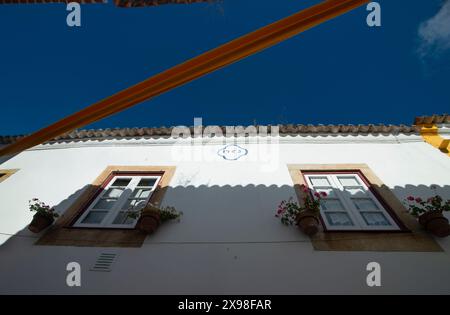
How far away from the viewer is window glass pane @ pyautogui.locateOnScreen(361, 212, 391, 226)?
410 centimetres

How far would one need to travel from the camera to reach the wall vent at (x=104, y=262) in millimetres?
3490

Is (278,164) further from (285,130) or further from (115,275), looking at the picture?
(115,275)

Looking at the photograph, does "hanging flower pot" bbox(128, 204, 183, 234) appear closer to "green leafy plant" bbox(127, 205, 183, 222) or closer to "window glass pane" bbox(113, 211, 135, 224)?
"green leafy plant" bbox(127, 205, 183, 222)

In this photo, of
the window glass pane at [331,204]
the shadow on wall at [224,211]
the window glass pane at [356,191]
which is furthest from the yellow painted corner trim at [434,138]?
the window glass pane at [331,204]

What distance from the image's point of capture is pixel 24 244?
3.96 metres

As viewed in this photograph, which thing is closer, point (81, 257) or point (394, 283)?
point (394, 283)

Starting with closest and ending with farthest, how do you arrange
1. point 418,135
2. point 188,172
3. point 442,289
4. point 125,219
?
point 442,289
point 125,219
point 188,172
point 418,135

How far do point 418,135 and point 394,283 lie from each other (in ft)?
15.0

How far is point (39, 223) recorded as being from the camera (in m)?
4.10

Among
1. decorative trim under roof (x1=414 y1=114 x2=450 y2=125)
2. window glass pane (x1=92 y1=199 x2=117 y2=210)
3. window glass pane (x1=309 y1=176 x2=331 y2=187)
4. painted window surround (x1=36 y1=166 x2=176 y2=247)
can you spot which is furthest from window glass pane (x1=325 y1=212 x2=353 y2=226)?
decorative trim under roof (x1=414 y1=114 x2=450 y2=125)

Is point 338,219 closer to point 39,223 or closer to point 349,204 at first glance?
point 349,204

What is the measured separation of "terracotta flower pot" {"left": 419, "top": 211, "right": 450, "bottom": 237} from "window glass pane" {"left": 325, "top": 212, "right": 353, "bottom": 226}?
94 cm

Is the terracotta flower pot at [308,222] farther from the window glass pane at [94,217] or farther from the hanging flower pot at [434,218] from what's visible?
the window glass pane at [94,217]

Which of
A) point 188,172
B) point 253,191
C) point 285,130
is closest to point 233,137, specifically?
point 285,130
